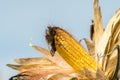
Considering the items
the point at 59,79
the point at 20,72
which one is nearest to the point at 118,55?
the point at 59,79

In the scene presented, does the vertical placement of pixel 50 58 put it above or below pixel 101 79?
above

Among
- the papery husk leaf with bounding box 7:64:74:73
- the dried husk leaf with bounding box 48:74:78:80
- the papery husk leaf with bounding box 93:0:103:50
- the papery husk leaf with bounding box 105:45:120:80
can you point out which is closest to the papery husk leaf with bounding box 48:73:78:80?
the dried husk leaf with bounding box 48:74:78:80

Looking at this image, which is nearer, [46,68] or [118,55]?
[118,55]

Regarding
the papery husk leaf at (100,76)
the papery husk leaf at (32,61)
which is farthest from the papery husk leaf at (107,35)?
the papery husk leaf at (32,61)

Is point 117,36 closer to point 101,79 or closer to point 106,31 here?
point 106,31

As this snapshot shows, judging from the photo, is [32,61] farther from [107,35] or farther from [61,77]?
[107,35]

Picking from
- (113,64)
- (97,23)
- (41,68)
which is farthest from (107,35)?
(41,68)

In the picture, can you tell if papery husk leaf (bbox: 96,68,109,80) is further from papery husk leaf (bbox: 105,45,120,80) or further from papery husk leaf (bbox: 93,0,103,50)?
papery husk leaf (bbox: 93,0,103,50)

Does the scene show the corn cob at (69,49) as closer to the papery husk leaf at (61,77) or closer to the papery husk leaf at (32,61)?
the papery husk leaf at (61,77)
